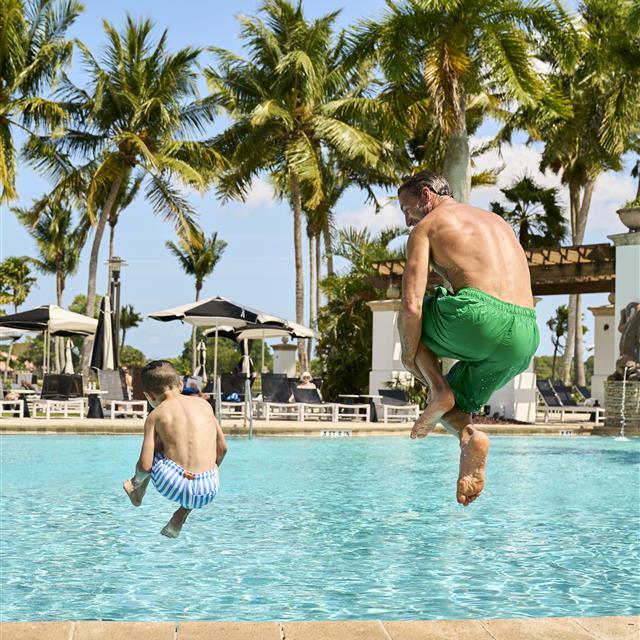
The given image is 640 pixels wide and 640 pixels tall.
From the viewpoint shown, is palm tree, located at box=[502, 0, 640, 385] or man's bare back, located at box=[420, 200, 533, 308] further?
palm tree, located at box=[502, 0, 640, 385]

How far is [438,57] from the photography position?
22.3 metres

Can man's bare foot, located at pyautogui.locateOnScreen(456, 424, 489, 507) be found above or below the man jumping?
below

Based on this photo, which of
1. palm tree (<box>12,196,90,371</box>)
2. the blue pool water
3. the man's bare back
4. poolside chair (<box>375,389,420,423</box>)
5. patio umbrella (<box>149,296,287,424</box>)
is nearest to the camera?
the man's bare back

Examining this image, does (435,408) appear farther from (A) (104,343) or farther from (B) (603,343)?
(B) (603,343)

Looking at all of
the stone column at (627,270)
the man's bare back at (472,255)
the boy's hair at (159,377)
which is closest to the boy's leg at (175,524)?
the boy's hair at (159,377)

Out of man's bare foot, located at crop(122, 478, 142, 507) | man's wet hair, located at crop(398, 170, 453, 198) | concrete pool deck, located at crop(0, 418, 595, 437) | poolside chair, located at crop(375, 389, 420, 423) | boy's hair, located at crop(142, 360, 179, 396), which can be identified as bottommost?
concrete pool deck, located at crop(0, 418, 595, 437)

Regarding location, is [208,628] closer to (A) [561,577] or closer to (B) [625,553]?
(A) [561,577]

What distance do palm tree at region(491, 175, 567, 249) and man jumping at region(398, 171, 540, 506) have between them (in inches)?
1212

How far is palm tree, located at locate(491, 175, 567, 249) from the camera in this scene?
33156 millimetres

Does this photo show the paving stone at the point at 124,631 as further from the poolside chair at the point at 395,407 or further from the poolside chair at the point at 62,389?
the poolside chair at the point at 62,389

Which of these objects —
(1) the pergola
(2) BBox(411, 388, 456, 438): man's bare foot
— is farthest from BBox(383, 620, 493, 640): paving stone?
(1) the pergola

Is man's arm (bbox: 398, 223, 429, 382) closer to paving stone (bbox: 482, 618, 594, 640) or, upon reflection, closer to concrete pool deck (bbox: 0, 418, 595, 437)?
paving stone (bbox: 482, 618, 594, 640)

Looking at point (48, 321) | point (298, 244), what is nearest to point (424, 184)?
point (48, 321)

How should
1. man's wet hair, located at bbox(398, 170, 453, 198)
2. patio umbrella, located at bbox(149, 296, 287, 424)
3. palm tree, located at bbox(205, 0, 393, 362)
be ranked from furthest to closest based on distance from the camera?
palm tree, located at bbox(205, 0, 393, 362) < patio umbrella, located at bbox(149, 296, 287, 424) < man's wet hair, located at bbox(398, 170, 453, 198)
